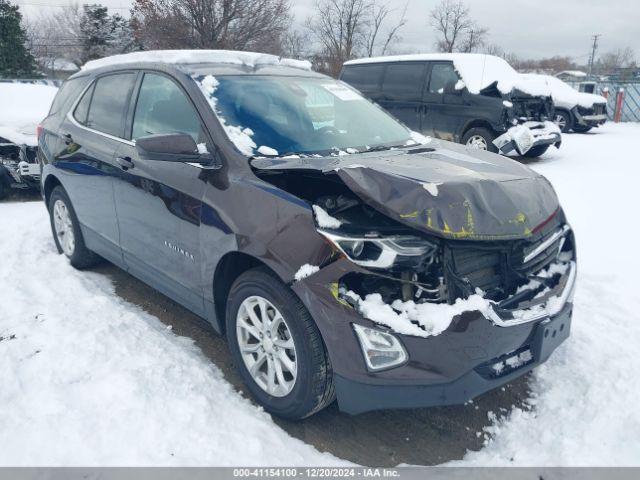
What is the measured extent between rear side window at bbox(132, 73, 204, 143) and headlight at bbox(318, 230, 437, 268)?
1.22m

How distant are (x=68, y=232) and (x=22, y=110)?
4.46 metres

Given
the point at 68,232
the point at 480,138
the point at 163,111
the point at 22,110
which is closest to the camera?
the point at 163,111

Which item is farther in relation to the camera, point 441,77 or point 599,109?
point 599,109

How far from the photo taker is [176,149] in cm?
289

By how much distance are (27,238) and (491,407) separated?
4.78 m

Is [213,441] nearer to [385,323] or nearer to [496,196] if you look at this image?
[385,323]

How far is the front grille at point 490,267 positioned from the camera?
7.74 ft

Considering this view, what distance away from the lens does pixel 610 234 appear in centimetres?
550

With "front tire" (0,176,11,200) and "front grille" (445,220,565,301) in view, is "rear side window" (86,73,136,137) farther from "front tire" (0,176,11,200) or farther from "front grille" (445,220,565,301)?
"front tire" (0,176,11,200)

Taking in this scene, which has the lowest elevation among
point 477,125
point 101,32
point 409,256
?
point 477,125

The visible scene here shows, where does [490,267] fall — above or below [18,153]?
above

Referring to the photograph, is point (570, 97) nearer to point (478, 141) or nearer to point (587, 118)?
point (587, 118)

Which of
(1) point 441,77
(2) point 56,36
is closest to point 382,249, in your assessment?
(1) point 441,77

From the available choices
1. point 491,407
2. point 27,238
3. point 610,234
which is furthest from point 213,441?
point 610,234
